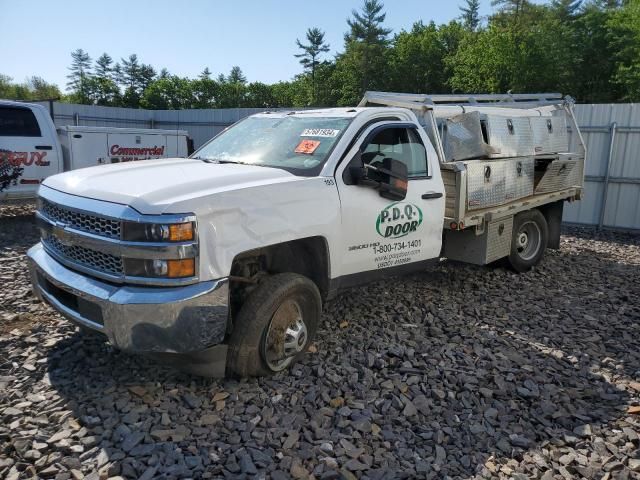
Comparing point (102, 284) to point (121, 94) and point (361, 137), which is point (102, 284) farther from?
point (121, 94)

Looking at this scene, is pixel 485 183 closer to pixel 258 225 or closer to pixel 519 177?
pixel 519 177

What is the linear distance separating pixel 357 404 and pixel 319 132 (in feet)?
7.45

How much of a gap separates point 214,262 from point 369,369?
1637mm

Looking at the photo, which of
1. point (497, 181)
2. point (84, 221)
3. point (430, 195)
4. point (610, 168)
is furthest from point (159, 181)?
point (610, 168)

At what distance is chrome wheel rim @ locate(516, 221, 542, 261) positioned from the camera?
24.1 feet

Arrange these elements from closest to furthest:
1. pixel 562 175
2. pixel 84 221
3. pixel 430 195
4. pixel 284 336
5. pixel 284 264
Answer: pixel 84 221
pixel 284 336
pixel 284 264
pixel 430 195
pixel 562 175

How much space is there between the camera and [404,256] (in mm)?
4809

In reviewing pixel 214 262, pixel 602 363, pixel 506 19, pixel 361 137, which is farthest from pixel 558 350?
pixel 506 19

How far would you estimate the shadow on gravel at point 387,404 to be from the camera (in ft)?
9.95

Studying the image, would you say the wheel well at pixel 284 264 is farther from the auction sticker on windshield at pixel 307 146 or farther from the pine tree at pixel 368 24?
the pine tree at pixel 368 24

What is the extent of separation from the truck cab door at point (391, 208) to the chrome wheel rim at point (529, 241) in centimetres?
271

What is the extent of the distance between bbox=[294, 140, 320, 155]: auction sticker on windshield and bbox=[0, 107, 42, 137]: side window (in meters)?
7.16

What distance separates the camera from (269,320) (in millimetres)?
3680

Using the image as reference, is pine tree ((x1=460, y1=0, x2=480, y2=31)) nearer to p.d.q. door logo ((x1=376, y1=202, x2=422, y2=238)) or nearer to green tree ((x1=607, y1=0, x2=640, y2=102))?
green tree ((x1=607, y1=0, x2=640, y2=102))
